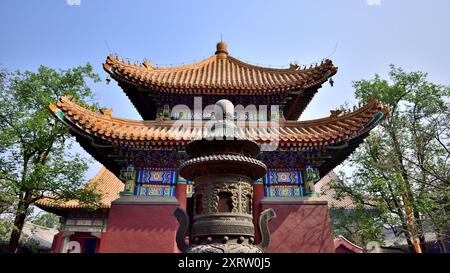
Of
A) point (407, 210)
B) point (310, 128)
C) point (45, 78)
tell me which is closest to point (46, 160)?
point (45, 78)

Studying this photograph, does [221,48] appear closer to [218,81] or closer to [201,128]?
[218,81]

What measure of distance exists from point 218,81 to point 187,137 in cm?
357

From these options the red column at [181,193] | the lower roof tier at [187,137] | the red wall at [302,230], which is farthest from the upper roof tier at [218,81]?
the red wall at [302,230]

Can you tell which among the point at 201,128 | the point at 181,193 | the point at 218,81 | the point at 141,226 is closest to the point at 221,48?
the point at 218,81

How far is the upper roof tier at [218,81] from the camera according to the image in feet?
32.4

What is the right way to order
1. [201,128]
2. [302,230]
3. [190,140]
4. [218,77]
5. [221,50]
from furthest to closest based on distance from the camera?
[221,50], [218,77], [201,128], [190,140], [302,230]

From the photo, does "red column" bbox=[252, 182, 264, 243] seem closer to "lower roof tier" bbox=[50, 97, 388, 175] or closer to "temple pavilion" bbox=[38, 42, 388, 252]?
"temple pavilion" bbox=[38, 42, 388, 252]

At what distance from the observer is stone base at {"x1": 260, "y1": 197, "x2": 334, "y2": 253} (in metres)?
7.45

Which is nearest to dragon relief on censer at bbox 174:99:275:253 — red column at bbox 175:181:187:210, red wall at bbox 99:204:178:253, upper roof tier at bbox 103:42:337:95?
red wall at bbox 99:204:178:253

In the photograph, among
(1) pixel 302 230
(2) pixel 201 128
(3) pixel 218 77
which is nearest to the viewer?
(1) pixel 302 230

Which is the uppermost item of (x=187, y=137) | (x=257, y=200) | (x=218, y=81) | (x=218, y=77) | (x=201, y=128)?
(x=218, y=77)

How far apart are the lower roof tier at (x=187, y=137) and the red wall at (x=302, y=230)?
1.34 meters

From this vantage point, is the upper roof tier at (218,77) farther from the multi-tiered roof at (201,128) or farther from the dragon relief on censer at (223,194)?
the dragon relief on censer at (223,194)

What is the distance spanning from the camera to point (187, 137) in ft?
26.6
